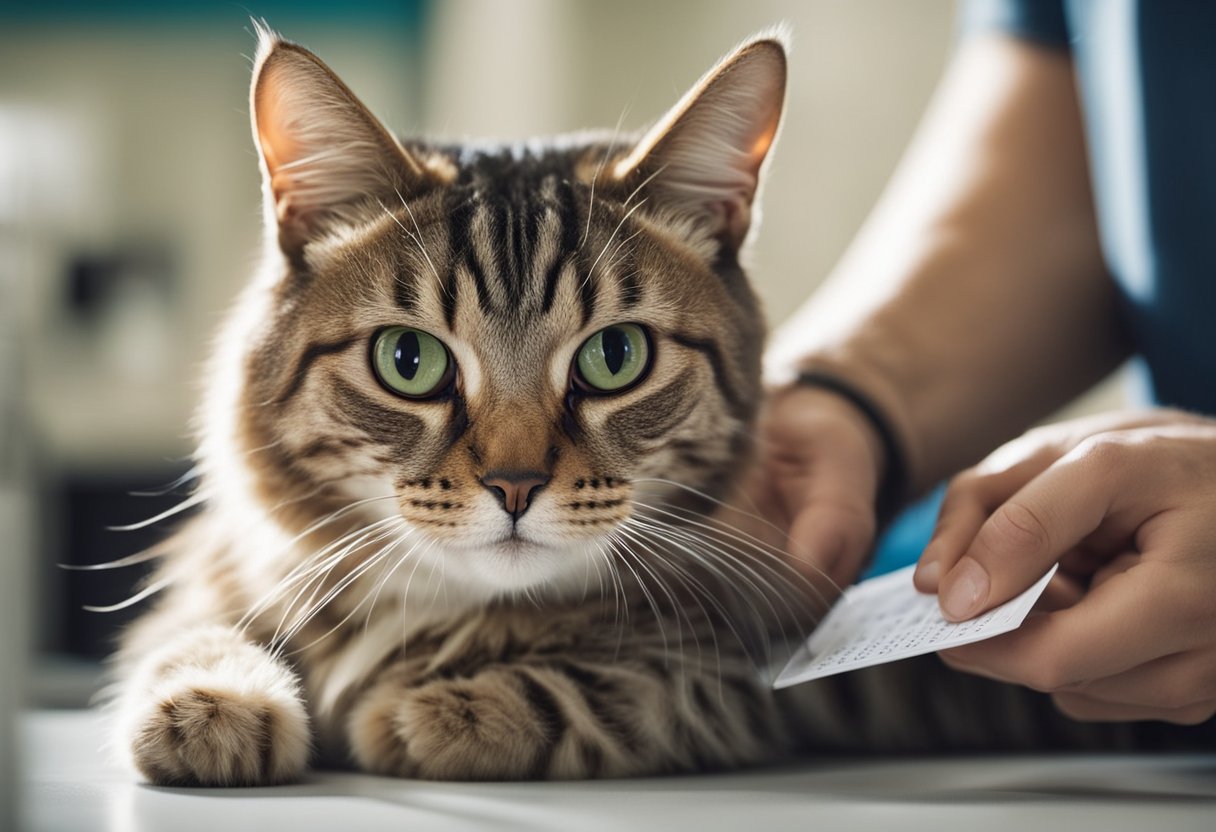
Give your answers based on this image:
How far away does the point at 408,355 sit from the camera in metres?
1.03

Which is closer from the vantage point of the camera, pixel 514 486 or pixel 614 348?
pixel 514 486

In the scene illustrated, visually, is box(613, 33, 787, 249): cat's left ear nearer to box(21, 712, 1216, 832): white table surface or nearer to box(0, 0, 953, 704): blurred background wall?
box(21, 712, 1216, 832): white table surface

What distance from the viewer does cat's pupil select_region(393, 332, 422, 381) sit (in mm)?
1028

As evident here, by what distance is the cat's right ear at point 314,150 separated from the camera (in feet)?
3.35

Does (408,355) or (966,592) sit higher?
(408,355)

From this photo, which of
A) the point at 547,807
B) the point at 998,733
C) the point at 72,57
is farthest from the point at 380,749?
the point at 72,57

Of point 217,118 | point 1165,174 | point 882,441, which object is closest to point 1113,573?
point 882,441

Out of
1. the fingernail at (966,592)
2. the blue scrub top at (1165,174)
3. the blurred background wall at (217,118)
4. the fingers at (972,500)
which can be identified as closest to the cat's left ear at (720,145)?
the fingers at (972,500)

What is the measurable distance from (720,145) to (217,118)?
156 inches

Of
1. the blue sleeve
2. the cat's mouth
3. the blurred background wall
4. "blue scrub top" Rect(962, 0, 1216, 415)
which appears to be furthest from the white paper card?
the blurred background wall

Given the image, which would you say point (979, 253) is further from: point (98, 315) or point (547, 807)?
point (98, 315)

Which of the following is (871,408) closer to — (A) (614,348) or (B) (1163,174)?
(A) (614,348)

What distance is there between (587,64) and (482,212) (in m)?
3.38

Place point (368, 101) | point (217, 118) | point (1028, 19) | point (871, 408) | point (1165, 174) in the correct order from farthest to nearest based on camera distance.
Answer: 1. point (217, 118)
2. point (368, 101)
3. point (1028, 19)
4. point (1165, 174)
5. point (871, 408)
